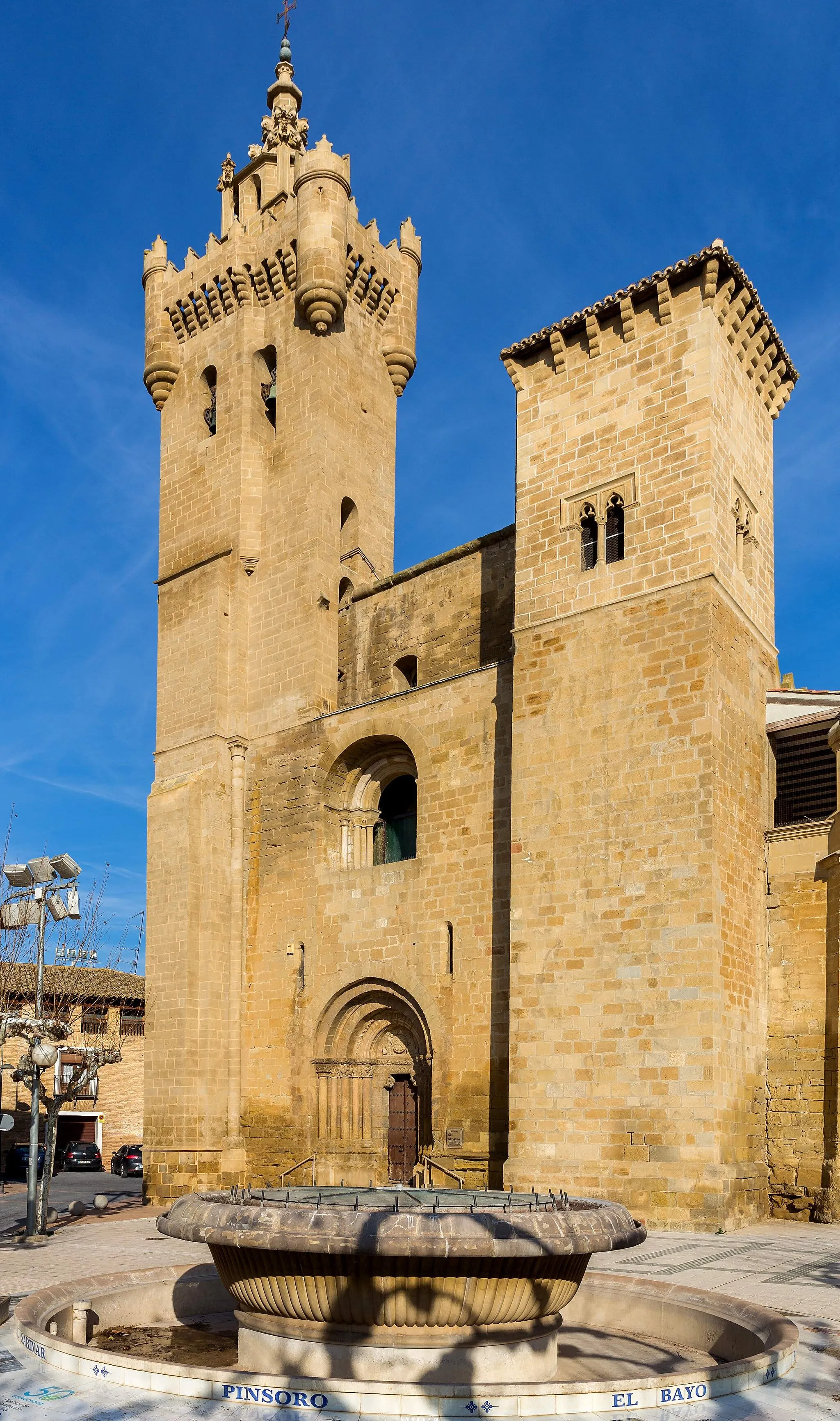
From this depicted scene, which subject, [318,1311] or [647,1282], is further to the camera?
[647,1282]

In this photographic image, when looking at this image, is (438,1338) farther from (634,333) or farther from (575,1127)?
(634,333)

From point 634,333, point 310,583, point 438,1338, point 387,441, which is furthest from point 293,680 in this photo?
point 438,1338

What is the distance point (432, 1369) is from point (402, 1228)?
3.22 feet

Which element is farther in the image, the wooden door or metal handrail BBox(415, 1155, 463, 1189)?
the wooden door

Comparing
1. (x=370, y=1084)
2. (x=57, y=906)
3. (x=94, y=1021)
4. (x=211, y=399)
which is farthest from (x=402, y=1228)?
(x=94, y=1021)

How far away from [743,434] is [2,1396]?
1554 cm

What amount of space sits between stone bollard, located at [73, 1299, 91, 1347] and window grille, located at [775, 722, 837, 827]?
12317mm

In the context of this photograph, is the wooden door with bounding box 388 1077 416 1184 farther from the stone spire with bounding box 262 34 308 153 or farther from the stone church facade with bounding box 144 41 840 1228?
the stone spire with bounding box 262 34 308 153

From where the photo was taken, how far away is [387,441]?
24734 millimetres

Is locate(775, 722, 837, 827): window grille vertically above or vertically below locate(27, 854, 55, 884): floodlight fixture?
above

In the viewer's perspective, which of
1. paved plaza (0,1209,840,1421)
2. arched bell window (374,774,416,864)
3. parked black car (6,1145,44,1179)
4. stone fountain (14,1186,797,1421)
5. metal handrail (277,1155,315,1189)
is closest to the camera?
paved plaza (0,1209,840,1421)

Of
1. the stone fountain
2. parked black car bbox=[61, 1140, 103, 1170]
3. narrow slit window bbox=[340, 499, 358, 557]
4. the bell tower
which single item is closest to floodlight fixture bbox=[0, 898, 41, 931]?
the bell tower

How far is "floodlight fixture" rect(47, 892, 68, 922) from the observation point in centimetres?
1499

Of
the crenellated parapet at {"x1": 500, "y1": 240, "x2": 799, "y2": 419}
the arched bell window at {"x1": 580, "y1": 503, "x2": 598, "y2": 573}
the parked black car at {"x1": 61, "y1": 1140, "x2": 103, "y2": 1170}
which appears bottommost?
the parked black car at {"x1": 61, "y1": 1140, "x2": 103, "y2": 1170}
